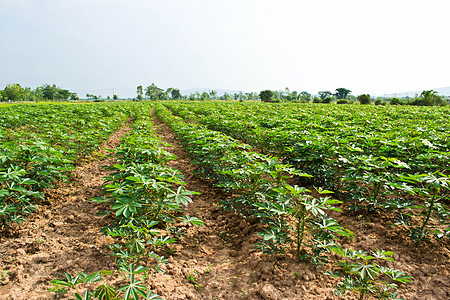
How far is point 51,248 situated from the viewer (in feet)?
7.21

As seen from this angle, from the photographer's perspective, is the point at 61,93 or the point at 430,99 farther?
the point at 61,93

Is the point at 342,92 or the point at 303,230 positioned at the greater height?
the point at 342,92

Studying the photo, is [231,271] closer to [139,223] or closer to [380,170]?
[139,223]

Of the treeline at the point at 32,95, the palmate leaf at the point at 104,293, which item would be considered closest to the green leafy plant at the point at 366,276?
the palmate leaf at the point at 104,293

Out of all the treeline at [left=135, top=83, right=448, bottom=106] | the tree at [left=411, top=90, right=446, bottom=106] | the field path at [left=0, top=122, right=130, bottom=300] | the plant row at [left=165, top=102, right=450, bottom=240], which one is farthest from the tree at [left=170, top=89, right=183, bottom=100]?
the field path at [left=0, top=122, right=130, bottom=300]

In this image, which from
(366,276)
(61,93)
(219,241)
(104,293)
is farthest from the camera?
(61,93)

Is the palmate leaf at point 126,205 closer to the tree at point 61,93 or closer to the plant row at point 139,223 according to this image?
the plant row at point 139,223

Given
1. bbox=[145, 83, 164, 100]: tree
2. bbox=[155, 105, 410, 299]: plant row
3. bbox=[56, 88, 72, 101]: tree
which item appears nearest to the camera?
bbox=[155, 105, 410, 299]: plant row

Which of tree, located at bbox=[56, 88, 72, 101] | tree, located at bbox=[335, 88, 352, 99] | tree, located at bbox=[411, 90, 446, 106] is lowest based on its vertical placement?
tree, located at bbox=[411, 90, 446, 106]

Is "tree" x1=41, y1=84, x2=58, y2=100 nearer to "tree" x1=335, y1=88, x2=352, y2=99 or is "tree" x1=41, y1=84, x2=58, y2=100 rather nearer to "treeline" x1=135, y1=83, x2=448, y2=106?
"treeline" x1=135, y1=83, x2=448, y2=106

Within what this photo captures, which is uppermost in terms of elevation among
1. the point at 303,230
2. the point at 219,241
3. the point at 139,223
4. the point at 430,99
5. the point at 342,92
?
the point at 342,92

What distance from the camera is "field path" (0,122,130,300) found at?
1738mm

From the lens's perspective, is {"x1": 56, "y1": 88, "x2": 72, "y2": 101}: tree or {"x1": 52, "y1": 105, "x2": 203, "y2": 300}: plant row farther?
{"x1": 56, "y1": 88, "x2": 72, "y2": 101}: tree

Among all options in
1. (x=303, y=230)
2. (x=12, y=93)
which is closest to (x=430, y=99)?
(x=303, y=230)
